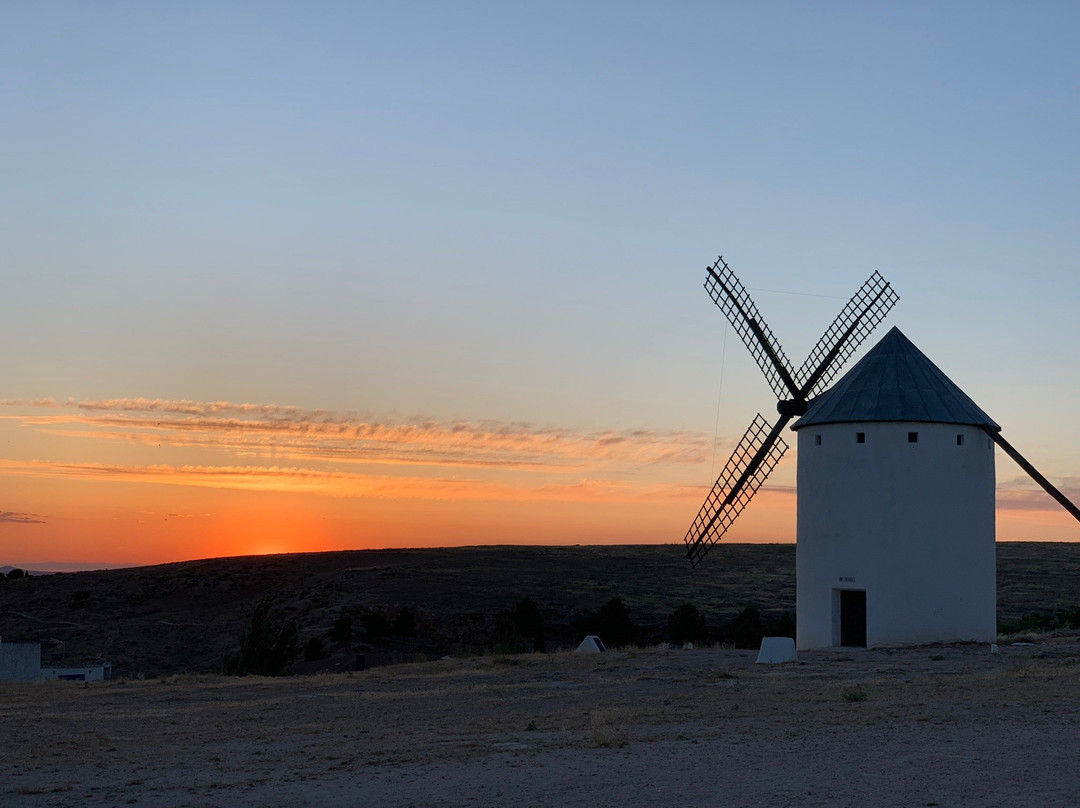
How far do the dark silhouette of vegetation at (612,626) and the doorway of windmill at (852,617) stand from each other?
49.8 ft

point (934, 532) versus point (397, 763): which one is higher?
point (934, 532)

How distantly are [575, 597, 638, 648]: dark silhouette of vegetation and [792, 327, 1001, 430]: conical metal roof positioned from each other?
53.5 ft

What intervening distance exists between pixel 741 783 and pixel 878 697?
22.6ft

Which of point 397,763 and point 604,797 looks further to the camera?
point 397,763

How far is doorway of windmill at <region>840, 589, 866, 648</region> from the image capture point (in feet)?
91.2

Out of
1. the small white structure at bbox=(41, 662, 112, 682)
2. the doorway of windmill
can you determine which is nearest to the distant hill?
the small white structure at bbox=(41, 662, 112, 682)

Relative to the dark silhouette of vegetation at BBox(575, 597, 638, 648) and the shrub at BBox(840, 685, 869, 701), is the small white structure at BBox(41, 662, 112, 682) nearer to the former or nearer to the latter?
the dark silhouette of vegetation at BBox(575, 597, 638, 648)

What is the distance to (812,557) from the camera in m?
28.2

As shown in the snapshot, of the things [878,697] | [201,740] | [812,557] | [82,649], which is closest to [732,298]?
[812,557]

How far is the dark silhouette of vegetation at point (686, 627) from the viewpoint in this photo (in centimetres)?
4302

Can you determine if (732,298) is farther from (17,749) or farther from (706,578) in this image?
(706,578)

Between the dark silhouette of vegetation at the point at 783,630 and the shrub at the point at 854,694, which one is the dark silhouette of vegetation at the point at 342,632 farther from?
the shrub at the point at 854,694

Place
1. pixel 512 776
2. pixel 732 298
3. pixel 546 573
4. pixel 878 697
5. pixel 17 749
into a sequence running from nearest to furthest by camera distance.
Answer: pixel 512 776, pixel 17 749, pixel 878 697, pixel 732 298, pixel 546 573

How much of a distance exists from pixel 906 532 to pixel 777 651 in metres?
4.76
